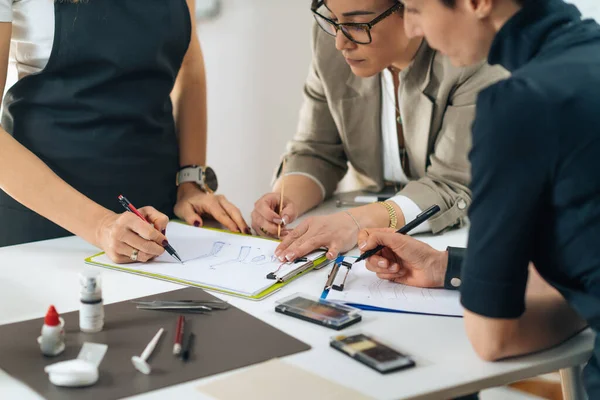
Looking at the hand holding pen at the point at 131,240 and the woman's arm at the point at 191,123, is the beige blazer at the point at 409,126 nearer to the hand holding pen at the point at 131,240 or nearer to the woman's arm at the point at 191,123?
the woman's arm at the point at 191,123

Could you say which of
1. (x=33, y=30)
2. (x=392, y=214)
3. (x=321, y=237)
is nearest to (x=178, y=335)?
(x=321, y=237)

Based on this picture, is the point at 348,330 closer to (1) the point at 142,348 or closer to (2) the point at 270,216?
(1) the point at 142,348

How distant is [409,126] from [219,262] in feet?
2.37

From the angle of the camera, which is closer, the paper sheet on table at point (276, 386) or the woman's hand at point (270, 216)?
the paper sheet on table at point (276, 386)

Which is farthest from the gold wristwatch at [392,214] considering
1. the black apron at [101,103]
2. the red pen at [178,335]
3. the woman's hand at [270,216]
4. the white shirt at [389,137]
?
the red pen at [178,335]

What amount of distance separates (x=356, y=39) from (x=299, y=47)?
4.72ft

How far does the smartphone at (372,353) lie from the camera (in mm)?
991

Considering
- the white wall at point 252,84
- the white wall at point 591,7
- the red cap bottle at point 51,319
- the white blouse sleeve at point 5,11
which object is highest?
the white blouse sleeve at point 5,11

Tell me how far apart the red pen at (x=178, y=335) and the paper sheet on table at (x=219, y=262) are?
16 centimetres

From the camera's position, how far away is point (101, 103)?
1636mm

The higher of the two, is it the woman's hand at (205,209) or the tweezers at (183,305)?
the tweezers at (183,305)

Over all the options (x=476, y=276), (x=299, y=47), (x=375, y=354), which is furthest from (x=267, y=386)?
(x=299, y=47)

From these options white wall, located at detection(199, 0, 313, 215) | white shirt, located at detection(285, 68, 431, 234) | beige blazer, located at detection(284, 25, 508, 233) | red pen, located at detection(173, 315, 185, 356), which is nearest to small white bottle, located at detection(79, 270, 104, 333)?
red pen, located at detection(173, 315, 185, 356)

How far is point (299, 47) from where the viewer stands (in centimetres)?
310
